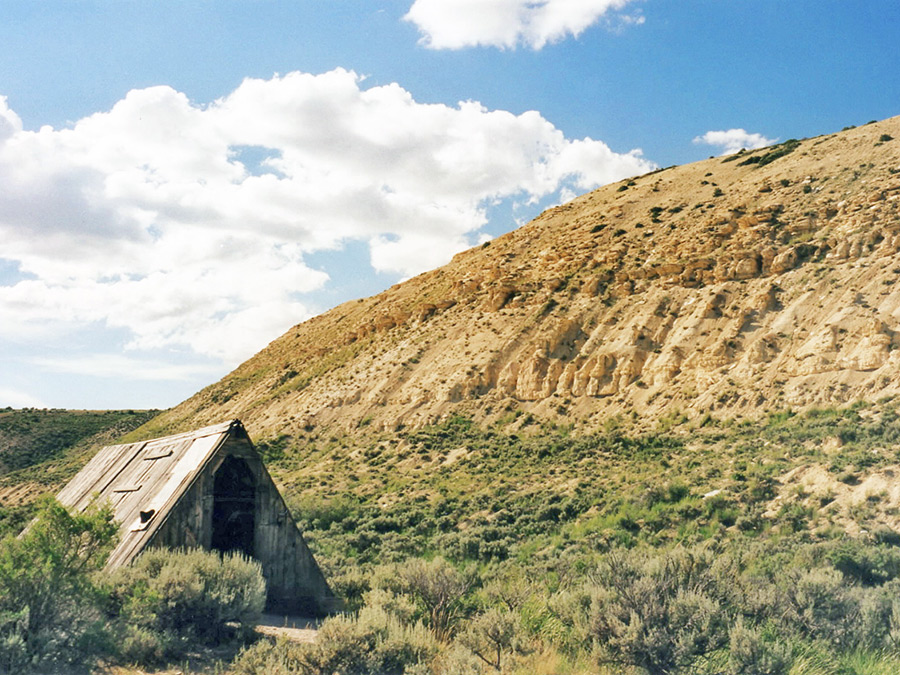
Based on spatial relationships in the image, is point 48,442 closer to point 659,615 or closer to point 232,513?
point 232,513

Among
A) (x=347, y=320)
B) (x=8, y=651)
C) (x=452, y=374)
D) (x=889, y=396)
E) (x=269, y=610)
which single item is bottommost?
(x=269, y=610)

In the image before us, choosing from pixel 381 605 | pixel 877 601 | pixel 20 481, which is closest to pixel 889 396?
pixel 877 601

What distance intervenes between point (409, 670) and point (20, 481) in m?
57.0

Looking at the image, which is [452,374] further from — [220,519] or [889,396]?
[220,519]

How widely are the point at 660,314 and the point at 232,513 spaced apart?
28.1 metres

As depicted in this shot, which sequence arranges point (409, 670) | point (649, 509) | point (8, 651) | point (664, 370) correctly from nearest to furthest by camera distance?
1. point (8, 651)
2. point (409, 670)
3. point (649, 509)
4. point (664, 370)

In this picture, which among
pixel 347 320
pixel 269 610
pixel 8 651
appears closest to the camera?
pixel 8 651

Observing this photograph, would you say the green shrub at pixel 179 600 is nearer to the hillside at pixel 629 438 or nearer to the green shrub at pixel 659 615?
the hillside at pixel 629 438

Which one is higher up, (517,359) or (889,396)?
(517,359)

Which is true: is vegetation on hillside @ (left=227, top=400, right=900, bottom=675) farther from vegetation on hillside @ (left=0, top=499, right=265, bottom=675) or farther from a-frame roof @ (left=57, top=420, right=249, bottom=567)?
a-frame roof @ (left=57, top=420, right=249, bottom=567)

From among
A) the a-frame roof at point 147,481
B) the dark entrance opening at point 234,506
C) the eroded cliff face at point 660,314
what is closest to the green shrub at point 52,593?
the a-frame roof at point 147,481

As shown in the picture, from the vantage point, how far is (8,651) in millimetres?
6719

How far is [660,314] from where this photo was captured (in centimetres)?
3575

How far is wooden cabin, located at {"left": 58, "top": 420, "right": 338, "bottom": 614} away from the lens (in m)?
11.6
